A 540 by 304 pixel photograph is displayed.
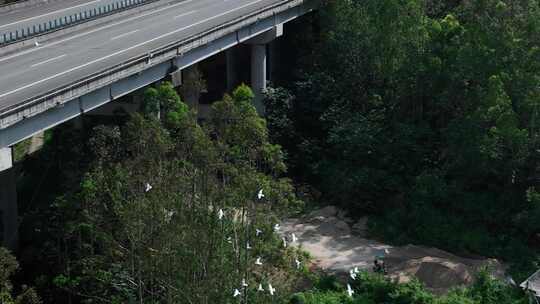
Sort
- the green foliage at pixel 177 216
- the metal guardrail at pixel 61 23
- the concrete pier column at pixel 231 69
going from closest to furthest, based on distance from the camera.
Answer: the green foliage at pixel 177 216, the metal guardrail at pixel 61 23, the concrete pier column at pixel 231 69

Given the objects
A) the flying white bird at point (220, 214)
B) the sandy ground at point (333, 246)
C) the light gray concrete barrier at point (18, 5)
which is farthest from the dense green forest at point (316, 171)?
the light gray concrete barrier at point (18, 5)

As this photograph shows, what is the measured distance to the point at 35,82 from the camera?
30141 millimetres

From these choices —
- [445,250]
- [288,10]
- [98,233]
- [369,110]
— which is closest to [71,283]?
[98,233]

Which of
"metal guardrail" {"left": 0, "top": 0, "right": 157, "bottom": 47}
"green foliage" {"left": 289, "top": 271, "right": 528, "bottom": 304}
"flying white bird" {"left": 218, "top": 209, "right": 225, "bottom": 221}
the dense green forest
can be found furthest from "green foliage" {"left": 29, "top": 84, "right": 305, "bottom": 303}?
"metal guardrail" {"left": 0, "top": 0, "right": 157, "bottom": 47}

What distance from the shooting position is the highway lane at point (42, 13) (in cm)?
4309

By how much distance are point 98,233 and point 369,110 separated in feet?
68.5

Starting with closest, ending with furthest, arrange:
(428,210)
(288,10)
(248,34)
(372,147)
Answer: (428,210) < (372,147) < (248,34) < (288,10)

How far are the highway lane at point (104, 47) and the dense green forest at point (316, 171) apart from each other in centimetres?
255

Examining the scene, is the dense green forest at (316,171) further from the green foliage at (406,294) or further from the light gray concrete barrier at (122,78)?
the light gray concrete barrier at (122,78)

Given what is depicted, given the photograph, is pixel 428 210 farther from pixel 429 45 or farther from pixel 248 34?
pixel 248 34

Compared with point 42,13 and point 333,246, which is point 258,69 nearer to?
point 42,13

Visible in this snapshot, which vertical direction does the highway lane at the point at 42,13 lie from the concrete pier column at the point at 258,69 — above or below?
above

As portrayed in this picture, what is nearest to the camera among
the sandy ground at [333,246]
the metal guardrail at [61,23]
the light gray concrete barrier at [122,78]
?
the light gray concrete barrier at [122,78]

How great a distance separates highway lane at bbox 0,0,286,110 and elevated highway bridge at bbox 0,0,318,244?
3 cm
